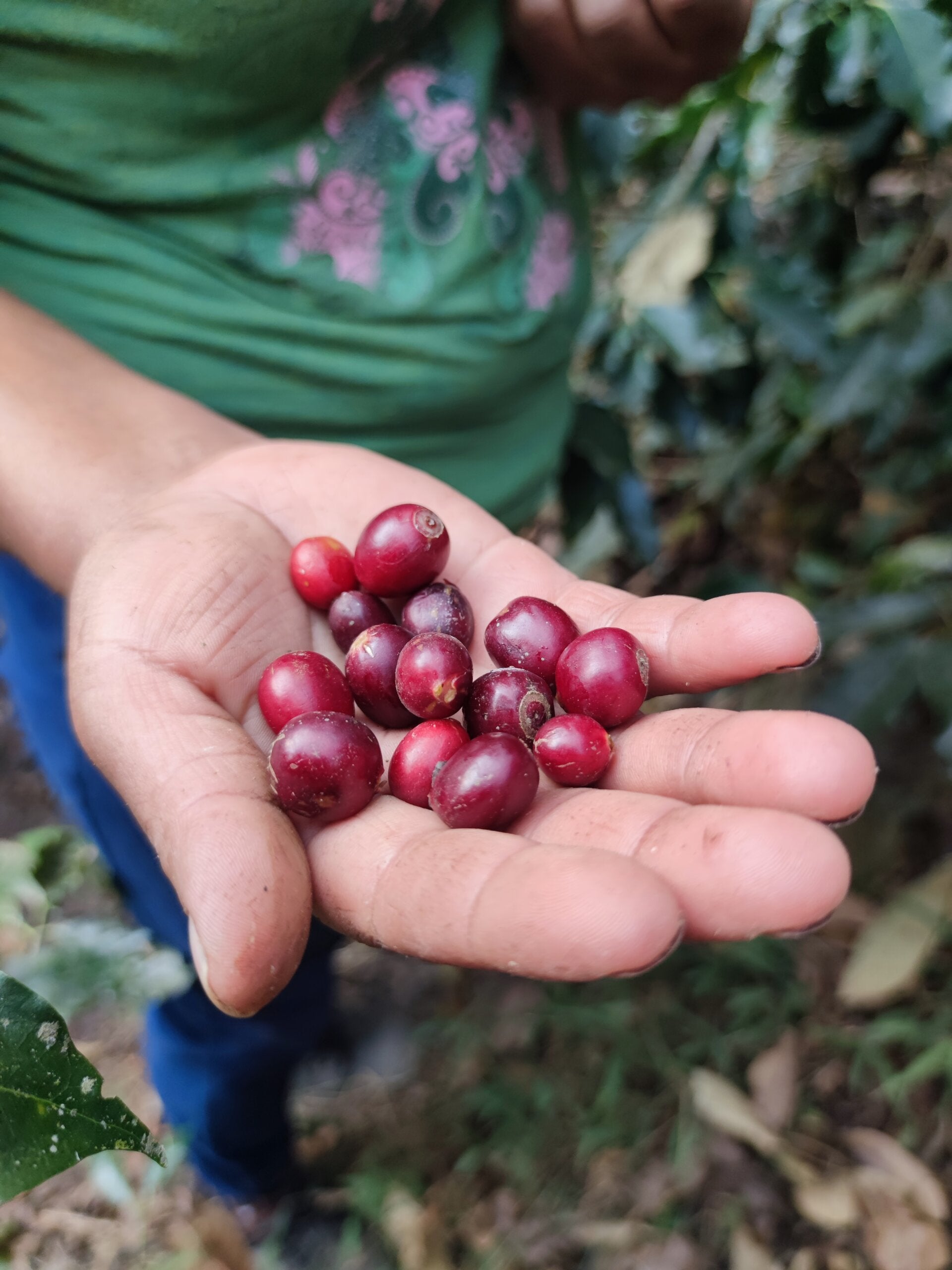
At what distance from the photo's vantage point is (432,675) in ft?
5.90

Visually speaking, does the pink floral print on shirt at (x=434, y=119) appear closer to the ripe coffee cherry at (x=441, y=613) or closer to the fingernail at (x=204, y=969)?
the ripe coffee cherry at (x=441, y=613)

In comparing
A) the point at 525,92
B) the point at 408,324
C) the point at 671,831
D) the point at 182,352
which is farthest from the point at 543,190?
the point at 671,831

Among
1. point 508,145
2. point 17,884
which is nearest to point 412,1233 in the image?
point 17,884

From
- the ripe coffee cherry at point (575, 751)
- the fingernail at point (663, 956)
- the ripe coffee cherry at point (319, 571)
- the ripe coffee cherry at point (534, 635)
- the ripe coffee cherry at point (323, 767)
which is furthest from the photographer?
the ripe coffee cherry at point (319, 571)

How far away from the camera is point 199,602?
1.57 m

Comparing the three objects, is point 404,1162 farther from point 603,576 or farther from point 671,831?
point 603,576

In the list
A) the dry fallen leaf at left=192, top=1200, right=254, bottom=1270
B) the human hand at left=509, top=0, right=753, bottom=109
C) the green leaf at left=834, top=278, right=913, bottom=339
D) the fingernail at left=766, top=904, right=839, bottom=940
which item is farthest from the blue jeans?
the green leaf at left=834, top=278, right=913, bottom=339

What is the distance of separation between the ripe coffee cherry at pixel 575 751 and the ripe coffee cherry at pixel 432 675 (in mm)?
260

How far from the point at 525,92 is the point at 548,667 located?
5.19 feet

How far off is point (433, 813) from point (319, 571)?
641 mm

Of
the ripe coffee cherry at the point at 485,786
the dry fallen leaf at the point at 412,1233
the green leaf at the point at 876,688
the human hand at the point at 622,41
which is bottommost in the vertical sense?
the dry fallen leaf at the point at 412,1233

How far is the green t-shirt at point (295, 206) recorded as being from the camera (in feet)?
5.98

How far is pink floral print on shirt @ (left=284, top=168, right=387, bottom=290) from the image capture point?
209 cm

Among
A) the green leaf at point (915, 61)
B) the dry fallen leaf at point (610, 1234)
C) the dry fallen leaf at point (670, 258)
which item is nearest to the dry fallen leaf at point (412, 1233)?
the dry fallen leaf at point (610, 1234)
